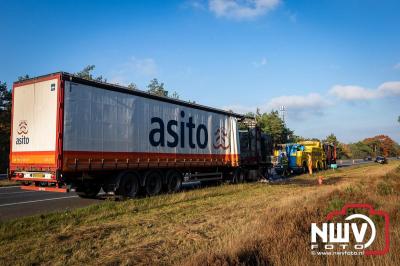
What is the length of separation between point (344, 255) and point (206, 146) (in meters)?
12.6

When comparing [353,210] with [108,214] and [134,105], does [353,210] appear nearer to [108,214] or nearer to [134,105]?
[108,214]

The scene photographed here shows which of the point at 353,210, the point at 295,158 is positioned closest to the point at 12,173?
the point at 353,210

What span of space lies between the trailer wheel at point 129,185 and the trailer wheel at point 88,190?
923 millimetres

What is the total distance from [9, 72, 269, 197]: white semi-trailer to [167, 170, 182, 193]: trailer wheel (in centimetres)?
4

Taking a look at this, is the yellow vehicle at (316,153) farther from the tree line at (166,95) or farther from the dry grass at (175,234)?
the dry grass at (175,234)

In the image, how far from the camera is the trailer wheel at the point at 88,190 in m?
12.6

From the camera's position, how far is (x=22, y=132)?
472 inches

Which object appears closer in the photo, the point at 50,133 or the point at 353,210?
the point at 353,210

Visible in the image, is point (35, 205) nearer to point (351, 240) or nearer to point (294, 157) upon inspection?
point (351, 240)

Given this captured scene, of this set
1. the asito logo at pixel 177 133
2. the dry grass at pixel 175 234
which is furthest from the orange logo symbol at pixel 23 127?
the asito logo at pixel 177 133

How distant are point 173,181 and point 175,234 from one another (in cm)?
831

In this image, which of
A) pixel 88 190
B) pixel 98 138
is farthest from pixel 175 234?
pixel 88 190

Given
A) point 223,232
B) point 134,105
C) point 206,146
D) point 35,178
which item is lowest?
point 223,232

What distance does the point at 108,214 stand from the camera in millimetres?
9430
